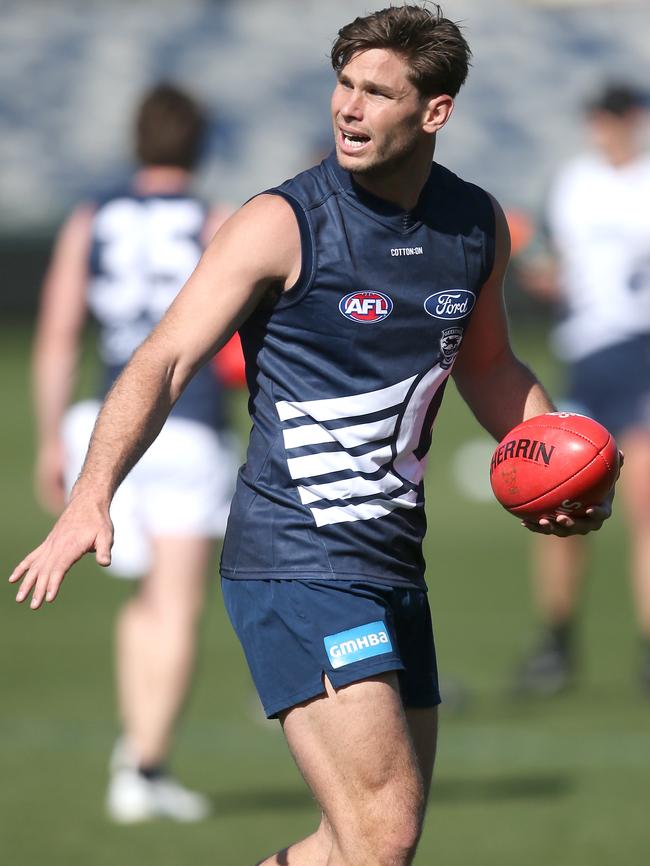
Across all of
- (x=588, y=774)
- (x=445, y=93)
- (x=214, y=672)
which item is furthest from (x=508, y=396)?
(x=214, y=672)

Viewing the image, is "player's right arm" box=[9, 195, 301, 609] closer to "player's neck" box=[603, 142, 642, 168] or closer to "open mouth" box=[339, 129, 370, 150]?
"open mouth" box=[339, 129, 370, 150]

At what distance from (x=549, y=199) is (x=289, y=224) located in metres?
5.68

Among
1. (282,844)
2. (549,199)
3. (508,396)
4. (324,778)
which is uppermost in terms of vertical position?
(508,396)

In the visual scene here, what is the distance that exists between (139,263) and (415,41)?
2.78 metres

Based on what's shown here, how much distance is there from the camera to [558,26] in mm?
33594

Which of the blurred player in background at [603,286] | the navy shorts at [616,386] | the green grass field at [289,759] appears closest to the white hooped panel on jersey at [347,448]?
the green grass field at [289,759]

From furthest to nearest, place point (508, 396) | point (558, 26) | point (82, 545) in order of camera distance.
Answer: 1. point (558, 26)
2. point (508, 396)
3. point (82, 545)

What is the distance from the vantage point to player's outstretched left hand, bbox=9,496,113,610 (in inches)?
146

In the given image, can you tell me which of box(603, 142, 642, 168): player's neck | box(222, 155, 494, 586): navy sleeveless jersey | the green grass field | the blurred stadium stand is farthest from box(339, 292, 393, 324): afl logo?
the blurred stadium stand

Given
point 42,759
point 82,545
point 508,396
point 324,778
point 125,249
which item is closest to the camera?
point 82,545

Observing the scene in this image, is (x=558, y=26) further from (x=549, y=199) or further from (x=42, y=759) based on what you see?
(x=42, y=759)

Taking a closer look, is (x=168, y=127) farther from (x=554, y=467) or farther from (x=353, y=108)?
(x=554, y=467)

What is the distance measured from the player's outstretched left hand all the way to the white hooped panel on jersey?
0.65 meters

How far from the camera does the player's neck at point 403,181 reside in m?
4.28
